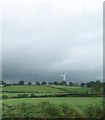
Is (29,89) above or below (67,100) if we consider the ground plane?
above

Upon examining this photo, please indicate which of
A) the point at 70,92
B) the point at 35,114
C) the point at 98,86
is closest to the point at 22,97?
the point at 35,114

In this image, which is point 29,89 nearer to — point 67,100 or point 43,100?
point 43,100

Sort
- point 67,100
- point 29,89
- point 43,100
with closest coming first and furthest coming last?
point 43,100
point 67,100
point 29,89

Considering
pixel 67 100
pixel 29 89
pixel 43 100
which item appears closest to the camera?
pixel 43 100

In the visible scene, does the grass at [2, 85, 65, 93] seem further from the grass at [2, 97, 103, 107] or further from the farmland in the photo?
the grass at [2, 97, 103, 107]

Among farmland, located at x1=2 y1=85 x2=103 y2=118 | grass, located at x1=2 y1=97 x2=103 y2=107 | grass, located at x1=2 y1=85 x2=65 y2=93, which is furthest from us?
grass, located at x1=2 y1=85 x2=65 y2=93

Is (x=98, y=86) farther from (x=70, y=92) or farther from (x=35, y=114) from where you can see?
(x=35, y=114)

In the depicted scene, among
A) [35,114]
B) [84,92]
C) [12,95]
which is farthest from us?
[84,92]

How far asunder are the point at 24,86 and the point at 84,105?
2.11m

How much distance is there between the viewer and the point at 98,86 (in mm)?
9867

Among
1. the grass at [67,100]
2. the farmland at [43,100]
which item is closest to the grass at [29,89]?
the farmland at [43,100]

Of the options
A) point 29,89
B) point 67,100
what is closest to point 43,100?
point 67,100

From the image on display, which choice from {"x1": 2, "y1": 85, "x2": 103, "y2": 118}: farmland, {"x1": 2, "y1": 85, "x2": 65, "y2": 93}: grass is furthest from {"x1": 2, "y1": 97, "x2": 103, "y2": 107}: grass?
{"x1": 2, "y1": 85, "x2": 65, "y2": 93}: grass

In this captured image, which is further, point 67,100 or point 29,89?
point 29,89
